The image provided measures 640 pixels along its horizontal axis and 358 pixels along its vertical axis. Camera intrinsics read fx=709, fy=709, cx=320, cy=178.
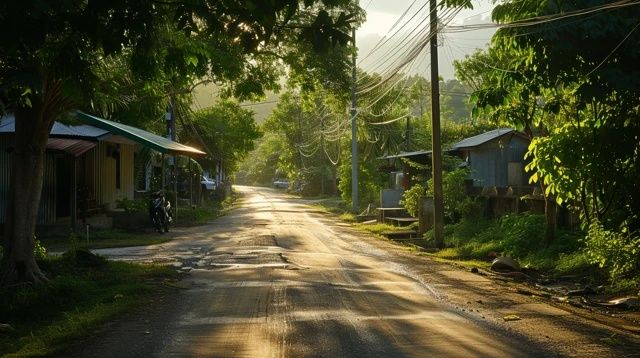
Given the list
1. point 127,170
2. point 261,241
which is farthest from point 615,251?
point 127,170

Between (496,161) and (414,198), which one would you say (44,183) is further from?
(496,161)

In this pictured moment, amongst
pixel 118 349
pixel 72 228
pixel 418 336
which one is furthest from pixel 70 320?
pixel 72 228

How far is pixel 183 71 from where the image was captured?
9250mm

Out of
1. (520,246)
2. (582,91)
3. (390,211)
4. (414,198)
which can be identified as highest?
(582,91)

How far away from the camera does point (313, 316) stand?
900cm

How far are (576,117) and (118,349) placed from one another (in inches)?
353

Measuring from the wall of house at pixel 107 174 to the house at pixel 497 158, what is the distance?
14.2 meters

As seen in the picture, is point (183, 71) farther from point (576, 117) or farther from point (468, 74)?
point (468, 74)

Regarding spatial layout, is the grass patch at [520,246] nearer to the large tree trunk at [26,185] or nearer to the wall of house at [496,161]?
the wall of house at [496,161]

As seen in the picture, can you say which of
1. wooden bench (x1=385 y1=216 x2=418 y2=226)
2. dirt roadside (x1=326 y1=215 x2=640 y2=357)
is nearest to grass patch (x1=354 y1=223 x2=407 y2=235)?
wooden bench (x1=385 y1=216 x2=418 y2=226)

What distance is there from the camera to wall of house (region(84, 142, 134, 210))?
995 inches

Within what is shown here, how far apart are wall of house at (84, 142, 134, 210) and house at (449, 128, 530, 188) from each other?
14.2 meters

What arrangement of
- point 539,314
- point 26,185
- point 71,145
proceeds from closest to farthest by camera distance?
point 539,314 → point 26,185 → point 71,145

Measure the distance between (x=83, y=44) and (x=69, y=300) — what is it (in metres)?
4.50
